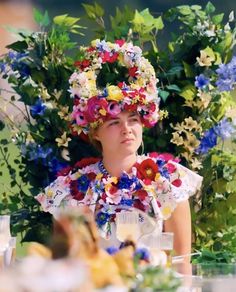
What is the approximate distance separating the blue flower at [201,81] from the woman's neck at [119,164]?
42 centimetres

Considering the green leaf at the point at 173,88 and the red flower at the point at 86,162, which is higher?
the green leaf at the point at 173,88

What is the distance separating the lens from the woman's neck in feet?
8.46

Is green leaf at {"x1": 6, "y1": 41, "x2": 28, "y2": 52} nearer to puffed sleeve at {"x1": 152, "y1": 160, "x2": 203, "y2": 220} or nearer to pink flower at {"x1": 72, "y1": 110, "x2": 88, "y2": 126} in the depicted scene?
pink flower at {"x1": 72, "y1": 110, "x2": 88, "y2": 126}

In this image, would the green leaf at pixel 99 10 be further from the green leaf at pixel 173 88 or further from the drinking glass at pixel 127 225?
the drinking glass at pixel 127 225

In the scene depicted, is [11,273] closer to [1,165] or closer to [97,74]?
[97,74]

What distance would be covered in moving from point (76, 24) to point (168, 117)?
0.50 metres

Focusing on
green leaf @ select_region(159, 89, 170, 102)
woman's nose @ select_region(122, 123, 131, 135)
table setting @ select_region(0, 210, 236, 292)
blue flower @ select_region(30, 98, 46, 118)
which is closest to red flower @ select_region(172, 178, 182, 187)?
woman's nose @ select_region(122, 123, 131, 135)

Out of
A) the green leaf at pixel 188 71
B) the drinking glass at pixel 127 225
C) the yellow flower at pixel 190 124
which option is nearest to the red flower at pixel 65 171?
the yellow flower at pixel 190 124

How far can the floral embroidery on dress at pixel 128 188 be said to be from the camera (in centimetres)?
256

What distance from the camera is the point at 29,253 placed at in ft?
3.51

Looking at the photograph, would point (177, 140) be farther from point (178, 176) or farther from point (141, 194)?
point (141, 194)

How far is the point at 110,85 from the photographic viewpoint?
2643 millimetres

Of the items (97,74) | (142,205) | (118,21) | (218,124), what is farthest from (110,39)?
(142,205)

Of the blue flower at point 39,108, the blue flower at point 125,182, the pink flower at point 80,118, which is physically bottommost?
the blue flower at point 125,182
